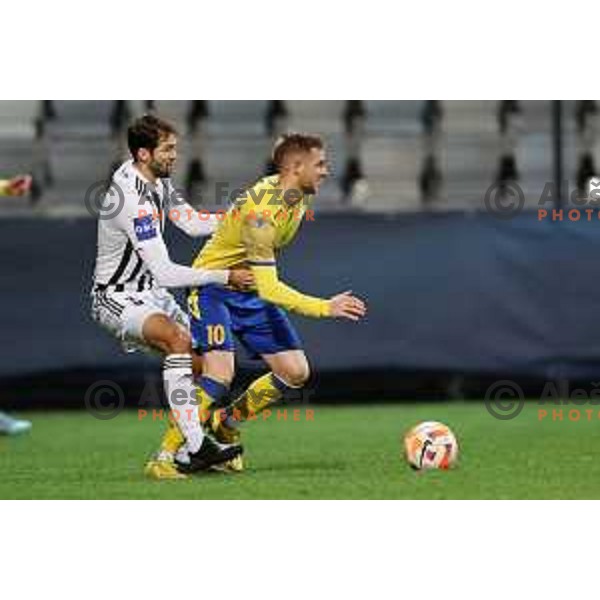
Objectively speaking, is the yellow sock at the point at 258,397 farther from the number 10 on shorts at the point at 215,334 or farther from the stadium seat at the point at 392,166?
the stadium seat at the point at 392,166

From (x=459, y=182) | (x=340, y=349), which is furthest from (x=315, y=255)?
(x=459, y=182)

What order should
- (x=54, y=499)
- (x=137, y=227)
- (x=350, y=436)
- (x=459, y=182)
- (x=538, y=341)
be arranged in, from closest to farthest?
(x=54, y=499)
(x=137, y=227)
(x=350, y=436)
(x=538, y=341)
(x=459, y=182)

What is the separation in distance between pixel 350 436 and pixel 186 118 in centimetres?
666

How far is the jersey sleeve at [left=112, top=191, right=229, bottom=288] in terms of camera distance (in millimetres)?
9953

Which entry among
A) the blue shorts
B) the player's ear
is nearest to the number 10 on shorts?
the blue shorts

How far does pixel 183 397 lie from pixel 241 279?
2.29ft

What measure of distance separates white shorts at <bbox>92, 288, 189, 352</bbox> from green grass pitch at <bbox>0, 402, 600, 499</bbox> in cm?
78

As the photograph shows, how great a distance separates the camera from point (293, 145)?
1037 cm

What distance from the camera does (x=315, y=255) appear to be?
16.1 metres

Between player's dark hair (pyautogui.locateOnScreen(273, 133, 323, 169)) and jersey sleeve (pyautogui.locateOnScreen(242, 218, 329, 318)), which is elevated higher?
player's dark hair (pyautogui.locateOnScreen(273, 133, 323, 169))

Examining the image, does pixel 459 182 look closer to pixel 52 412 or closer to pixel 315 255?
pixel 315 255

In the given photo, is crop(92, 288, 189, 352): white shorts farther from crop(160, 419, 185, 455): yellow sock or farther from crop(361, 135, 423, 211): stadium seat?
crop(361, 135, 423, 211): stadium seat

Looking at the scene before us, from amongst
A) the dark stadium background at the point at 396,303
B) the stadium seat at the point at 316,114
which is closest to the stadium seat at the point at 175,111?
the stadium seat at the point at 316,114

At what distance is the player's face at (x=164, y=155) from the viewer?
1020cm
